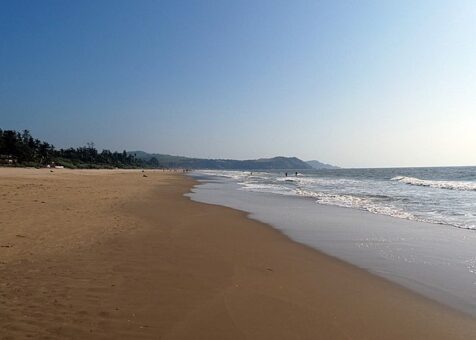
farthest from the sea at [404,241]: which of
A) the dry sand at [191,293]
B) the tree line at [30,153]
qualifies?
A: the tree line at [30,153]

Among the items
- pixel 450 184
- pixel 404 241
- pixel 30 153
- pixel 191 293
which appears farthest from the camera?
pixel 30 153

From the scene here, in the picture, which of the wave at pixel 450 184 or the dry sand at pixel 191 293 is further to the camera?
the wave at pixel 450 184

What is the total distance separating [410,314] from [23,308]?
17.6ft

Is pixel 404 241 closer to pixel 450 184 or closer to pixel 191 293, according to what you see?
pixel 191 293

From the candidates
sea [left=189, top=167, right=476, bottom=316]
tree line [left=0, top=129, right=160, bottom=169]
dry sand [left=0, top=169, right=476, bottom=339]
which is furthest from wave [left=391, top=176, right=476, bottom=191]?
tree line [left=0, top=129, right=160, bottom=169]

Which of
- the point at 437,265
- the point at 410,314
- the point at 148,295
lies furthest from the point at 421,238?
the point at 148,295

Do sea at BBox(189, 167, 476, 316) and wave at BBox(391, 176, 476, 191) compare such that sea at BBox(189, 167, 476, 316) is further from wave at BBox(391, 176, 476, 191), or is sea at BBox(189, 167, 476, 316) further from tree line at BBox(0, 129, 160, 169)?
tree line at BBox(0, 129, 160, 169)

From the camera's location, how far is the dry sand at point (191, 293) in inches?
188

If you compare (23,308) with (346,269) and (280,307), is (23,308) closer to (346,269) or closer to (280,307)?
(280,307)

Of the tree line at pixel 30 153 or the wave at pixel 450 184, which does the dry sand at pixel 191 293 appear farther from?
the tree line at pixel 30 153

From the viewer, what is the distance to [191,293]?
238 inches

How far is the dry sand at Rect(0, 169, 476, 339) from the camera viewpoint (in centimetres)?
478

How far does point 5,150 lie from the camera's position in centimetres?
8869

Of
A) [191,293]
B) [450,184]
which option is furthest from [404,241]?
[450,184]
